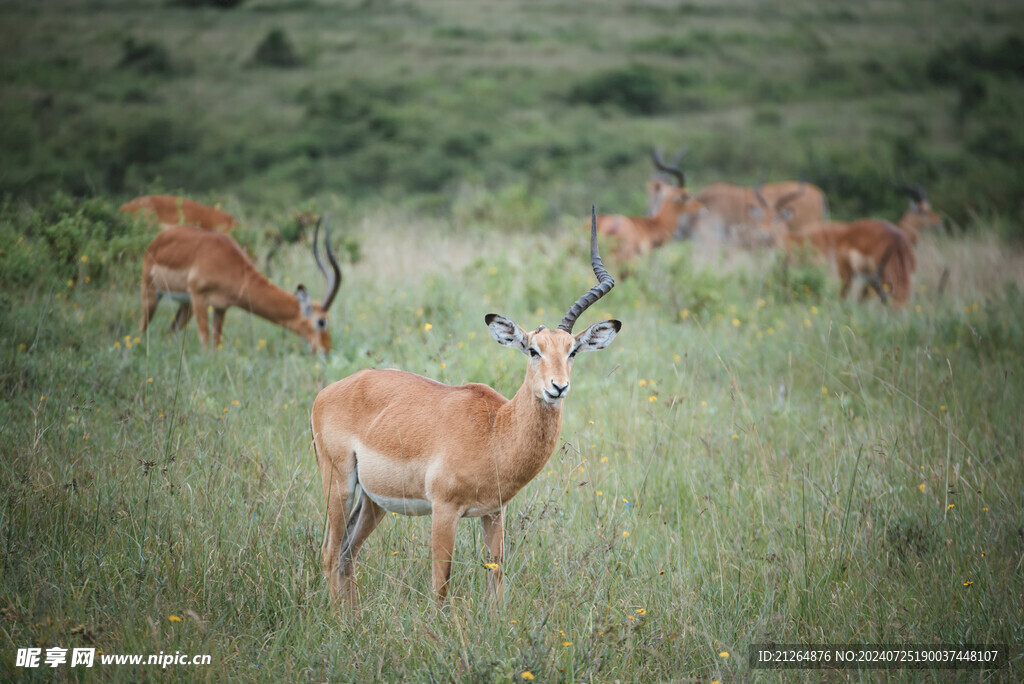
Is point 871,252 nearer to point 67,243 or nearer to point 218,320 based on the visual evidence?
point 218,320

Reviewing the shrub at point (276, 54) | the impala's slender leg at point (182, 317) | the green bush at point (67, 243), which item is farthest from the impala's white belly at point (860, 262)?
the shrub at point (276, 54)

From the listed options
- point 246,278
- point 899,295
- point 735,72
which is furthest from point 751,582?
point 735,72

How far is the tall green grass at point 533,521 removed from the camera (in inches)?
161

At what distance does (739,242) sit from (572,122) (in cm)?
1041

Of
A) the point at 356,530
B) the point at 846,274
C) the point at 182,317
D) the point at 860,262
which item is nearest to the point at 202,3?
the point at 182,317

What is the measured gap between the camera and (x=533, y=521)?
4734 millimetres

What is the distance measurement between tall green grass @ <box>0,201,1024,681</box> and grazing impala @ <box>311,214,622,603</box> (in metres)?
0.21

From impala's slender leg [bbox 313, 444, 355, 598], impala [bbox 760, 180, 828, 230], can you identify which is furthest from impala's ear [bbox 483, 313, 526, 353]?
impala [bbox 760, 180, 828, 230]

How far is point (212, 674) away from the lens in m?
3.74

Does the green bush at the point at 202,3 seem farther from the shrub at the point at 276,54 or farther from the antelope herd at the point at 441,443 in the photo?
the antelope herd at the point at 441,443

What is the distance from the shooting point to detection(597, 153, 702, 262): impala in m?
13.1

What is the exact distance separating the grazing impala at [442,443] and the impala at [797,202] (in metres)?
13.9

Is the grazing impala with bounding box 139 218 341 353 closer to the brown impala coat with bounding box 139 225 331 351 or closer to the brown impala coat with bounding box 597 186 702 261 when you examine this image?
the brown impala coat with bounding box 139 225 331 351

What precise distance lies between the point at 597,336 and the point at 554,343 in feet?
1.04
